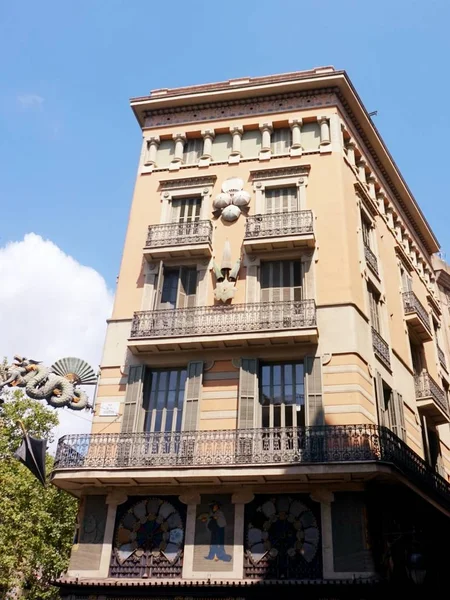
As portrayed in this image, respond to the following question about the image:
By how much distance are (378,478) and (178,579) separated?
→ 581 centimetres

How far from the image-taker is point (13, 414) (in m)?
30.4

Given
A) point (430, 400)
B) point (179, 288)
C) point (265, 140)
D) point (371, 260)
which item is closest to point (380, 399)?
point (430, 400)

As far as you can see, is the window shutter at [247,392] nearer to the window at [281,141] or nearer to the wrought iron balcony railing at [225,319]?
the wrought iron balcony railing at [225,319]

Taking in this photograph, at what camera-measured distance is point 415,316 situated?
80.3 ft

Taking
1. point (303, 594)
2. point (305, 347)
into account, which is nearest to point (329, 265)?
point (305, 347)

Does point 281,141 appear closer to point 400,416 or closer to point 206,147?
point 206,147

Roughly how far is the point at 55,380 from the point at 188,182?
32.5 ft

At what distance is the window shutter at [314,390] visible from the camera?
17.2m

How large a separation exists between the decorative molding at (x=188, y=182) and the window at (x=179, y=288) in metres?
3.53

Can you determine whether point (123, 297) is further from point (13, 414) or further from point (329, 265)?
point (13, 414)

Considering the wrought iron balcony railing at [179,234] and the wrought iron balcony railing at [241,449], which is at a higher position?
the wrought iron balcony railing at [179,234]

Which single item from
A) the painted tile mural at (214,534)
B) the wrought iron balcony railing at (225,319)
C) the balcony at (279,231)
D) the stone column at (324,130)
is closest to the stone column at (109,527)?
the painted tile mural at (214,534)

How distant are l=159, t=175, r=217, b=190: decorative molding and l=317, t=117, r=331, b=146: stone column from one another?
4186 mm

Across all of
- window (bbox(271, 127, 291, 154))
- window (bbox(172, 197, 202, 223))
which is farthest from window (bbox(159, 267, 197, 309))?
window (bbox(271, 127, 291, 154))
